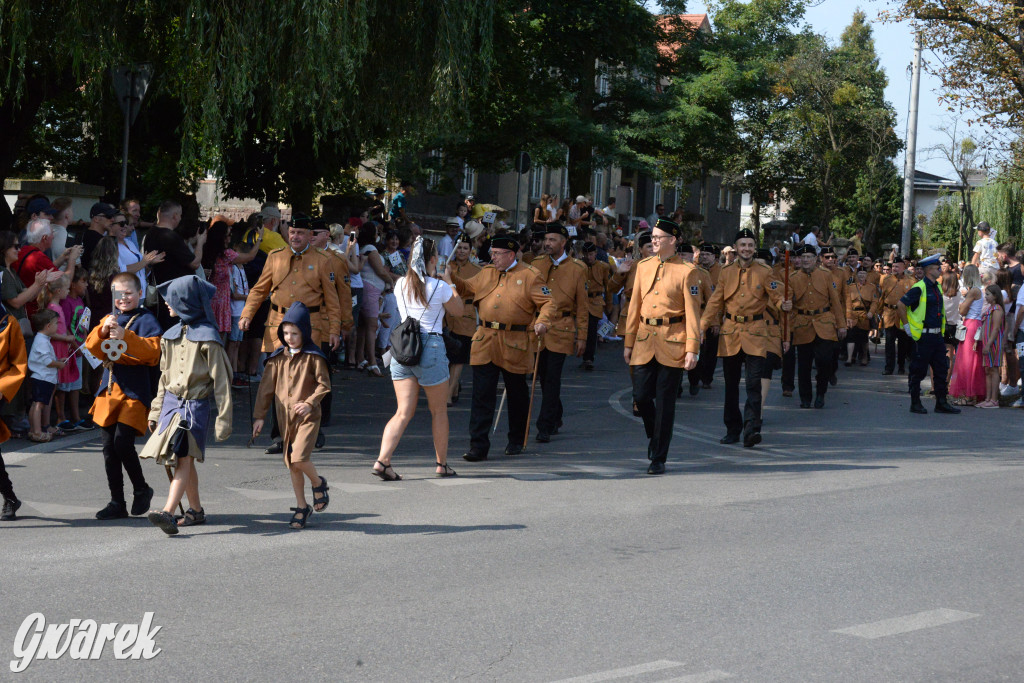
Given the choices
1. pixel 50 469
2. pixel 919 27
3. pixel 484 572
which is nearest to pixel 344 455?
pixel 50 469

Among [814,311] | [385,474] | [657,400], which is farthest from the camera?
[814,311]

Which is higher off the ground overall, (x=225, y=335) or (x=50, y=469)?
(x=225, y=335)

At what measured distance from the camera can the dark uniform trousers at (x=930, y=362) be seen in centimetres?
1563

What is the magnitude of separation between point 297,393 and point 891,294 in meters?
16.9

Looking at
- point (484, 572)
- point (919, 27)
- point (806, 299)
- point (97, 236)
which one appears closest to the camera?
point (484, 572)

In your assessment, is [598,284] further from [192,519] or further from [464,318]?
[192,519]

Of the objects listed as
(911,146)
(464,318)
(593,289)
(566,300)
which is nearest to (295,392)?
(566,300)

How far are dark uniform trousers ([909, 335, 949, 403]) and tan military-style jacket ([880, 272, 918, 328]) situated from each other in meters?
6.30

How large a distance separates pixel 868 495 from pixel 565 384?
7.75m

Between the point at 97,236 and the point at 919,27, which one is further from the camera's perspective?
the point at 919,27

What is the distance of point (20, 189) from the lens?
56.9 feet

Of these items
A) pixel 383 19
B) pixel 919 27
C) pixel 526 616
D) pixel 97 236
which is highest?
pixel 919 27

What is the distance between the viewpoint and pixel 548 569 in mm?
6879

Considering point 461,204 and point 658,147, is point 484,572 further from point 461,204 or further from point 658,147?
point 658,147
